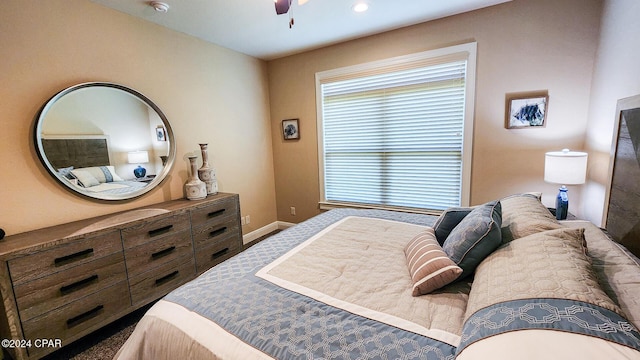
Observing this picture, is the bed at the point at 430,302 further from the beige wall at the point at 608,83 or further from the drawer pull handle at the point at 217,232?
the drawer pull handle at the point at 217,232

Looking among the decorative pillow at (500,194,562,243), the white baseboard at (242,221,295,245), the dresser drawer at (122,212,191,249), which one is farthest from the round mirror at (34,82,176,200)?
the decorative pillow at (500,194,562,243)

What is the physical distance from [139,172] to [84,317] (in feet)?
4.09

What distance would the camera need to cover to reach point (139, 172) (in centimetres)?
247

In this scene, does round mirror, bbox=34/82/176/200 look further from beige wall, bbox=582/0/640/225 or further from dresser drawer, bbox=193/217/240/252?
beige wall, bbox=582/0/640/225

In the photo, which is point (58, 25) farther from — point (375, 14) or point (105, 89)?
point (375, 14)

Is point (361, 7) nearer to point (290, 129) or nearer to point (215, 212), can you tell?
point (290, 129)

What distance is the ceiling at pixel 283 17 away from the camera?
223 cm

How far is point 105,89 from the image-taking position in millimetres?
2213

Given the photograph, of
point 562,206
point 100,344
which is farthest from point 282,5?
point 100,344

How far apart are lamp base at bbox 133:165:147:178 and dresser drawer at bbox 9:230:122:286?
0.75m

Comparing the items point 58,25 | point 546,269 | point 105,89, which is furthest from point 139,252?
point 546,269

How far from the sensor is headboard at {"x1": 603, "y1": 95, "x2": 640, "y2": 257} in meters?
1.19

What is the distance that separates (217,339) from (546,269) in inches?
44.8

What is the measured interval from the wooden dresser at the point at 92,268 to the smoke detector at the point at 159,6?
1734 mm
